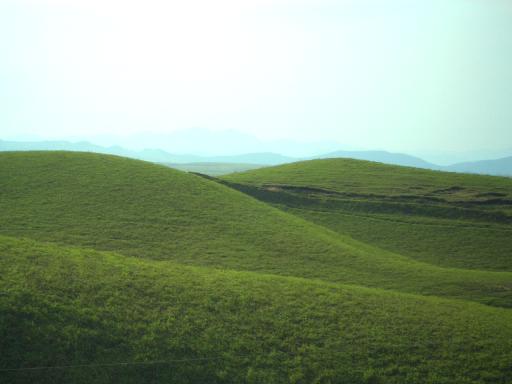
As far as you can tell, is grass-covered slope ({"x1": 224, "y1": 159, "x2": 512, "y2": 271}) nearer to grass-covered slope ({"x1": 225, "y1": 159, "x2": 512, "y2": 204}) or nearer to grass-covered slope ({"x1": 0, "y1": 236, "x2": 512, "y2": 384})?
grass-covered slope ({"x1": 225, "y1": 159, "x2": 512, "y2": 204})

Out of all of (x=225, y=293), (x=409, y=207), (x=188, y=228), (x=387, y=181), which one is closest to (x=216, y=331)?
(x=225, y=293)

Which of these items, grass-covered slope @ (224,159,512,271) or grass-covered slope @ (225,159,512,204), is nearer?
grass-covered slope @ (224,159,512,271)

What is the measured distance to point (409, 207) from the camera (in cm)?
5281

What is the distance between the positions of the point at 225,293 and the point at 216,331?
3.50 meters

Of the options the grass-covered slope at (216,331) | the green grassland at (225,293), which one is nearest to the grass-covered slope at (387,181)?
the green grassland at (225,293)

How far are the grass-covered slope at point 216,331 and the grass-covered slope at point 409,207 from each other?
63.4 feet

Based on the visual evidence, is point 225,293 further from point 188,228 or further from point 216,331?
point 188,228

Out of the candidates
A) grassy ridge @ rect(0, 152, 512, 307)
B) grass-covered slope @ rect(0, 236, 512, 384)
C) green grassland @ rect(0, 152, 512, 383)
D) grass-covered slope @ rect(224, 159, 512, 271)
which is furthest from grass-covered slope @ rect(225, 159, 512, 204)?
grass-covered slope @ rect(0, 236, 512, 384)

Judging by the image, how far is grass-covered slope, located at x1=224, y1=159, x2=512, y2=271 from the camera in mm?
41406

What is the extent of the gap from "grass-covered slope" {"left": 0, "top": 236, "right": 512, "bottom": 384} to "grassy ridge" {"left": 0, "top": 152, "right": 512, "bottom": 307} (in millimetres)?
6142

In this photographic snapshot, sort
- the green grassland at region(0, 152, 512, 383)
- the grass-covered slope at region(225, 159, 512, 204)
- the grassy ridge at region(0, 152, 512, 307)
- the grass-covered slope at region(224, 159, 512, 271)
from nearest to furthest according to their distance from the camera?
the green grassland at region(0, 152, 512, 383), the grassy ridge at region(0, 152, 512, 307), the grass-covered slope at region(224, 159, 512, 271), the grass-covered slope at region(225, 159, 512, 204)

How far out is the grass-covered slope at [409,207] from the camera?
41.4 meters

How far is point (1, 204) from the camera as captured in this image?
36.8 m

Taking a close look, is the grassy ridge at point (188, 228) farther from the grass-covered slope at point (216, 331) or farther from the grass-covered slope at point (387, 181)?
the grass-covered slope at point (387, 181)
